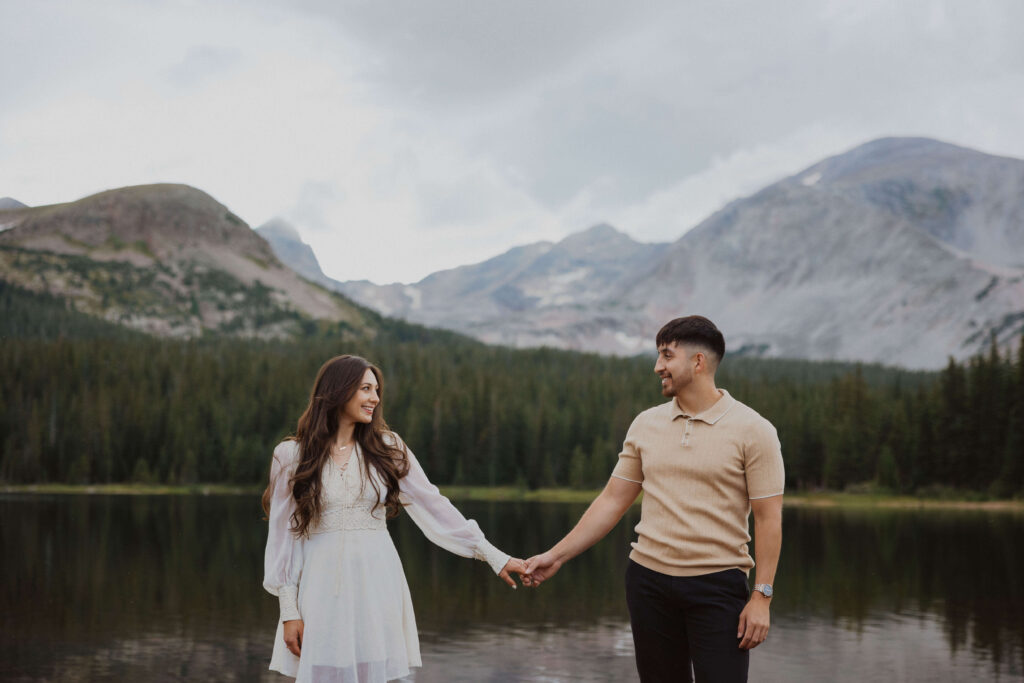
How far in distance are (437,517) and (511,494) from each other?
315 ft

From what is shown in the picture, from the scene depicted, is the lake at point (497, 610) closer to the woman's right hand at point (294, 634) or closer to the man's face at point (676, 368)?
the woman's right hand at point (294, 634)

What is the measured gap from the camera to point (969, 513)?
80125 millimetres

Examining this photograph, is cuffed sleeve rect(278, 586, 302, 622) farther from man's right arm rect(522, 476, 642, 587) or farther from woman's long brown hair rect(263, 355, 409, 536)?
man's right arm rect(522, 476, 642, 587)

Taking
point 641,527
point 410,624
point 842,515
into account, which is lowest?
point 842,515

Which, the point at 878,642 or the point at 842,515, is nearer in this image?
the point at 878,642

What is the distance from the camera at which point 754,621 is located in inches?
Answer: 259

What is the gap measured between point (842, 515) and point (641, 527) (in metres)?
76.8

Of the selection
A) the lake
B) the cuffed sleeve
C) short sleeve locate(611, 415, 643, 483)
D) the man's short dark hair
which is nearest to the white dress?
the cuffed sleeve

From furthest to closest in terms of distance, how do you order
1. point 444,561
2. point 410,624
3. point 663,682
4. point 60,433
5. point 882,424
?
point 60,433 < point 882,424 < point 444,561 < point 410,624 < point 663,682

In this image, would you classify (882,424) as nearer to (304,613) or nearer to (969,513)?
(969,513)

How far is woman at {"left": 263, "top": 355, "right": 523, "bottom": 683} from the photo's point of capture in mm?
7137

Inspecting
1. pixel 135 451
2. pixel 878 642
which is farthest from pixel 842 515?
pixel 135 451

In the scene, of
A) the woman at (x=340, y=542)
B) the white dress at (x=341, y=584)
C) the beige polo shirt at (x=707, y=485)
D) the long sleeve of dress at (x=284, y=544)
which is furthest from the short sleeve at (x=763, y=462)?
the long sleeve of dress at (x=284, y=544)

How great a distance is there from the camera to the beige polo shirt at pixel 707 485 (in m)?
6.69
